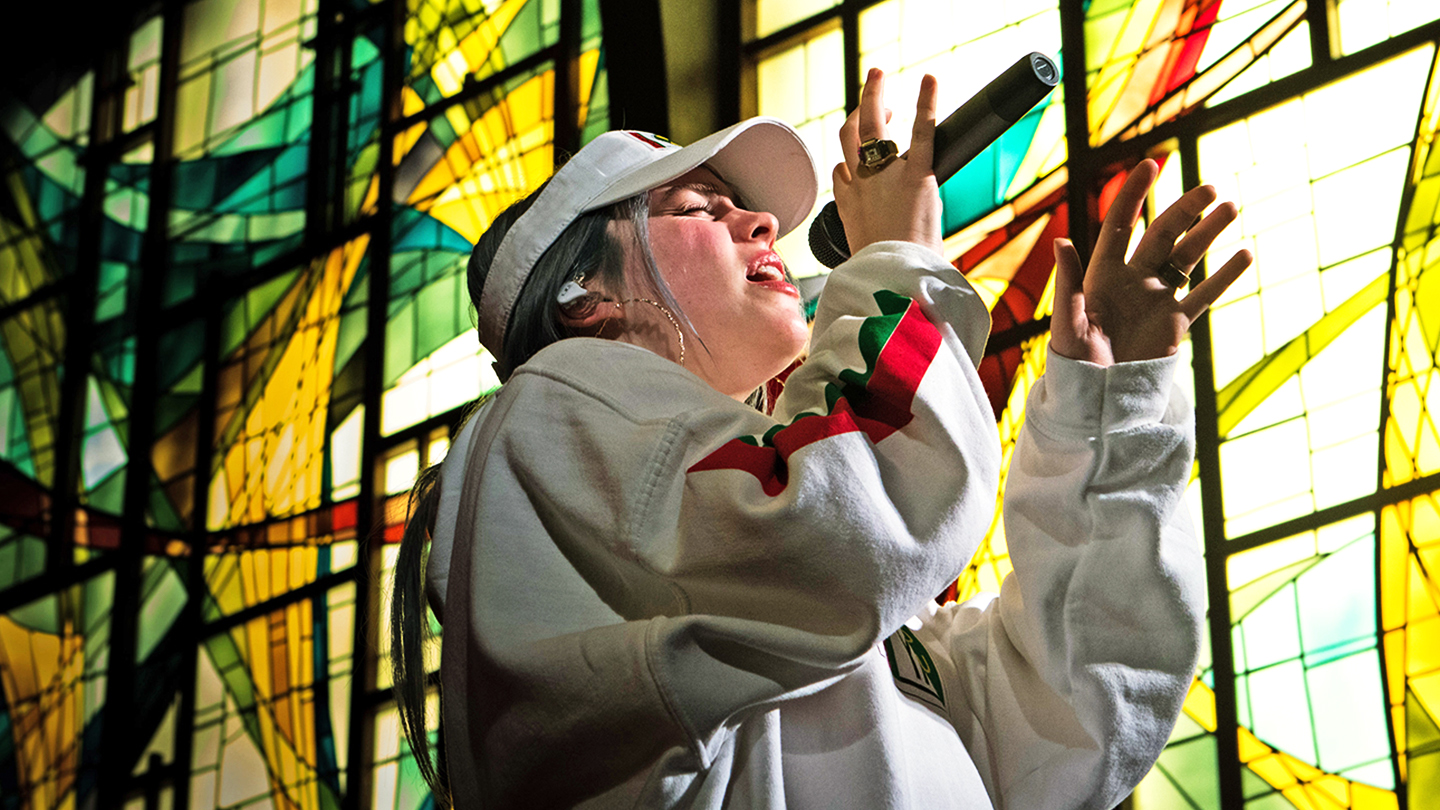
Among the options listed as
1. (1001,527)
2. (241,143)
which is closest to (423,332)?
(241,143)

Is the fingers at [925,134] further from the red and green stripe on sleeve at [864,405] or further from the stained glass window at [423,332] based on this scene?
the stained glass window at [423,332]

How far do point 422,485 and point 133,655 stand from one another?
2.22 meters

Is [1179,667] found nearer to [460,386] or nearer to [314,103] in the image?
[460,386]

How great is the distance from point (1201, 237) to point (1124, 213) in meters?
0.07

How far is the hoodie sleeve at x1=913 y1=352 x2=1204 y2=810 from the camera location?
151cm

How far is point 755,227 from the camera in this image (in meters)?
1.79

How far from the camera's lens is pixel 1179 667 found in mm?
1523

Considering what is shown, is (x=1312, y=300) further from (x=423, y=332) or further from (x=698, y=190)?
(x=423, y=332)

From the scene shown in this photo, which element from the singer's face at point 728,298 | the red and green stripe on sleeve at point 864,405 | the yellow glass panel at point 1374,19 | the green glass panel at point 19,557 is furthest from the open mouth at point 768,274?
the green glass panel at point 19,557

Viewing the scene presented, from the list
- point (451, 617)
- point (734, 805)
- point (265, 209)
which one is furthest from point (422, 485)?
point (265, 209)

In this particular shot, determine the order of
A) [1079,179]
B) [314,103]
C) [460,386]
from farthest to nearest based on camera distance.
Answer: [314,103] → [460,386] → [1079,179]

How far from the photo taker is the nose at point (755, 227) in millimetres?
1783

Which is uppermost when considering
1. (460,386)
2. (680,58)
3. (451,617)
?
(680,58)

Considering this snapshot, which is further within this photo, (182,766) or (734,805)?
(182,766)
